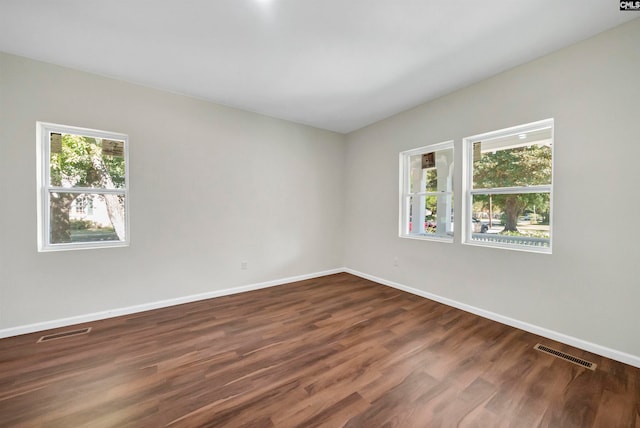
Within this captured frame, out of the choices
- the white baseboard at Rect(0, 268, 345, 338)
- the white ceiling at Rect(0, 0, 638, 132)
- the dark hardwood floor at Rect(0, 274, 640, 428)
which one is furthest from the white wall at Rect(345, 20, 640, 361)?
the white baseboard at Rect(0, 268, 345, 338)

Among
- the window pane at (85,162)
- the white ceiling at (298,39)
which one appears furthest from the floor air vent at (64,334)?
the white ceiling at (298,39)

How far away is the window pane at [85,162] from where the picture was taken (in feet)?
8.76

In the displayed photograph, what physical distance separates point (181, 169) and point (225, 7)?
2.05 m

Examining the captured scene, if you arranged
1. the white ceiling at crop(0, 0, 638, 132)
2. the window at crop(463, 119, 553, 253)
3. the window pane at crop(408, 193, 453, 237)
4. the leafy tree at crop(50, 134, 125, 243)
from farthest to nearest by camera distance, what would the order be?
the window pane at crop(408, 193, 453, 237) → the leafy tree at crop(50, 134, 125, 243) → the window at crop(463, 119, 553, 253) → the white ceiling at crop(0, 0, 638, 132)

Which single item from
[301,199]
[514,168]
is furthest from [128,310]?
[514,168]

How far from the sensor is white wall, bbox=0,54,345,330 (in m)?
2.44

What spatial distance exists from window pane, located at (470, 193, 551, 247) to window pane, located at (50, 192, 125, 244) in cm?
443

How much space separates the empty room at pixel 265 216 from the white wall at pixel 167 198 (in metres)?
0.02

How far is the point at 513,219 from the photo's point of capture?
9.03 ft

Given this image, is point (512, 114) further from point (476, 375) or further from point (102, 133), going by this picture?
point (102, 133)

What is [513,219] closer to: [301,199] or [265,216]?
[301,199]

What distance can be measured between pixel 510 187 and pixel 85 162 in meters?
4.88

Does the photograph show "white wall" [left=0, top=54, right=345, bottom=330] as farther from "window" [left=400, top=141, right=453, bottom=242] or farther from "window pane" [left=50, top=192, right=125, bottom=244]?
"window" [left=400, top=141, right=453, bottom=242]

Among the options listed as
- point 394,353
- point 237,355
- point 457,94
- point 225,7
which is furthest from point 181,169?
point 457,94
